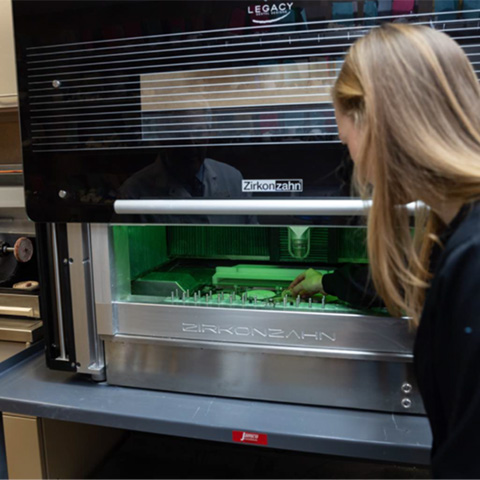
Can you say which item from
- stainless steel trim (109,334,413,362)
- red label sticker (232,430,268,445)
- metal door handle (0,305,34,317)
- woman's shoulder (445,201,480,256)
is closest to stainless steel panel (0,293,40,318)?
metal door handle (0,305,34,317)

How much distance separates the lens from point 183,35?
0.81 m

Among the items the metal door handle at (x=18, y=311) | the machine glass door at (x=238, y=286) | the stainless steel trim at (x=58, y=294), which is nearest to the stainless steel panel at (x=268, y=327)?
the machine glass door at (x=238, y=286)

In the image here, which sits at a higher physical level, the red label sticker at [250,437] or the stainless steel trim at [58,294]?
the stainless steel trim at [58,294]

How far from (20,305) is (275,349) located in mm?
789

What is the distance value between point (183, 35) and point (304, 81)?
25cm

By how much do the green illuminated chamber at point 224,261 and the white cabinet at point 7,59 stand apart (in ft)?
1.96

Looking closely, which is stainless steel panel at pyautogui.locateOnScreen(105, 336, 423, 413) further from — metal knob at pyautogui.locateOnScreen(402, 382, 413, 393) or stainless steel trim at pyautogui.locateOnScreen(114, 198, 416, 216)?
stainless steel trim at pyautogui.locateOnScreen(114, 198, 416, 216)

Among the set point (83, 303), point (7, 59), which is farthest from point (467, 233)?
point (7, 59)

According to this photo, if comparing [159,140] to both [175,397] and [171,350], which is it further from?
[175,397]

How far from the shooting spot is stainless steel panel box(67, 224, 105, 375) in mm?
932

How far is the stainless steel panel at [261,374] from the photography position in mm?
850

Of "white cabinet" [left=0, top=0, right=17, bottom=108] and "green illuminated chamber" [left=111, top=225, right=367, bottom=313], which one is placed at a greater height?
"white cabinet" [left=0, top=0, right=17, bottom=108]

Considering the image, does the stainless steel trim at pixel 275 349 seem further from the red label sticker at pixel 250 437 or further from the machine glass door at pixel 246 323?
the red label sticker at pixel 250 437

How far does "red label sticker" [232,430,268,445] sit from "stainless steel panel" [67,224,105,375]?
14.0 inches
